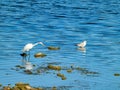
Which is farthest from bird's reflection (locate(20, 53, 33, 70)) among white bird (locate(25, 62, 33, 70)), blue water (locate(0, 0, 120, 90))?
blue water (locate(0, 0, 120, 90))

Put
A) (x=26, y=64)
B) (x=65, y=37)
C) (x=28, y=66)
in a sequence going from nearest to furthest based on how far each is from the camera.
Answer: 1. (x=28, y=66)
2. (x=26, y=64)
3. (x=65, y=37)

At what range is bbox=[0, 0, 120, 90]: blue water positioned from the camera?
22.7 metres

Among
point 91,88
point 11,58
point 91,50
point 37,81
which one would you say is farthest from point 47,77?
point 91,50

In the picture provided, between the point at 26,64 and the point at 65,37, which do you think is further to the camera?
the point at 65,37

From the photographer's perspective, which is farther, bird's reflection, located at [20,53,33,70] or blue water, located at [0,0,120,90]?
bird's reflection, located at [20,53,33,70]

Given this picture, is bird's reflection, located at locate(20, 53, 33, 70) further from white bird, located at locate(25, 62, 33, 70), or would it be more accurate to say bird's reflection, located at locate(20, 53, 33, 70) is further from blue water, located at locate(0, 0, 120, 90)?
blue water, located at locate(0, 0, 120, 90)

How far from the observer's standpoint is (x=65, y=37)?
36625 mm

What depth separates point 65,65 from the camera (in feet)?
83.4

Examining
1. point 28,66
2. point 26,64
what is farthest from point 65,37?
point 28,66

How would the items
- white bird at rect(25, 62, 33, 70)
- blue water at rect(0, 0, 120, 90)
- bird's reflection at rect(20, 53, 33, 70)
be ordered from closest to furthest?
blue water at rect(0, 0, 120, 90) → white bird at rect(25, 62, 33, 70) → bird's reflection at rect(20, 53, 33, 70)

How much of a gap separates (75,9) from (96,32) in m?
16.4

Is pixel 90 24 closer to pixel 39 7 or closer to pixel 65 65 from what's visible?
pixel 39 7

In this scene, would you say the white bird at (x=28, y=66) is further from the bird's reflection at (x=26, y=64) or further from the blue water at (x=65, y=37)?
the blue water at (x=65, y=37)

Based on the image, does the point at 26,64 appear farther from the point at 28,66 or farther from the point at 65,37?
the point at 65,37
